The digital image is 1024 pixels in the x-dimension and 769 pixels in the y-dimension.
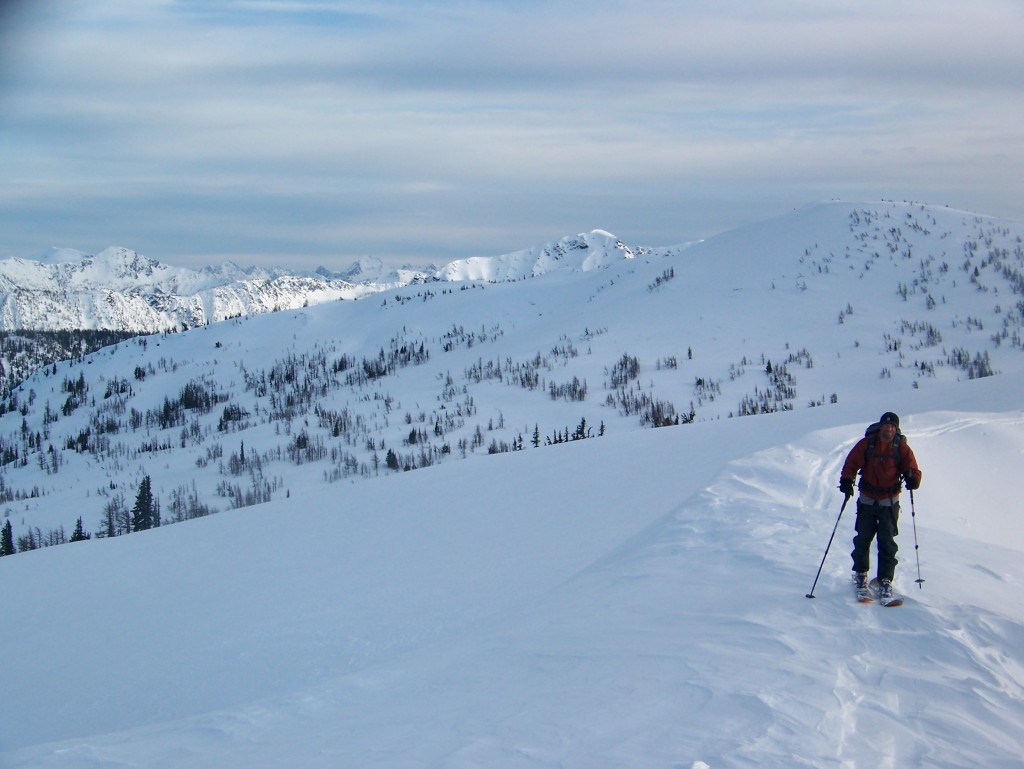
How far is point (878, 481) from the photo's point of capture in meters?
7.91

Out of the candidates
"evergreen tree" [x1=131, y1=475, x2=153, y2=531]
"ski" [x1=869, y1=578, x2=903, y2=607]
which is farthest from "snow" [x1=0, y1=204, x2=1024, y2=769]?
"evergreen tree" [x1=131, y1=475, x2=153, y2=531]

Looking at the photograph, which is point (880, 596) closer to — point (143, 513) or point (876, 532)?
point (876, 532)

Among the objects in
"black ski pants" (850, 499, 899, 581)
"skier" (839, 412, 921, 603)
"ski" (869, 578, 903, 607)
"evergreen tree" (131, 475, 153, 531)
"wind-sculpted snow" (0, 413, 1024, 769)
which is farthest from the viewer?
"evergreen tree" (131, 475, 153, 531)

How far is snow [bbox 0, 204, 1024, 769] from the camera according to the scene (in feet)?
18.3

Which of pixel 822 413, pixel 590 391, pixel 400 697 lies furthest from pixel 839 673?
pixel 590 391

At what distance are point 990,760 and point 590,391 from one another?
34232 millimetres

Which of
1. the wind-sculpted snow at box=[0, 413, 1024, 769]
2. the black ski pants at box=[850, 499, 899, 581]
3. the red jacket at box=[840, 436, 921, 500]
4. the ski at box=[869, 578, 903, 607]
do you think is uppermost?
the red jacket at box=[840, 436, 921, 500]

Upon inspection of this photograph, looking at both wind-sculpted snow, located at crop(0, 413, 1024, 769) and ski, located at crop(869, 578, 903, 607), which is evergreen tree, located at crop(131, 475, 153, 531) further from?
ski, located at crop(869, 578, 903, 607)

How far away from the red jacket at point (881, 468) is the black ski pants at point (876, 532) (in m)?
0.13

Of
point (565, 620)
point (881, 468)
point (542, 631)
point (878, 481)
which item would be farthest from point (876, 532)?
point (542, 631)

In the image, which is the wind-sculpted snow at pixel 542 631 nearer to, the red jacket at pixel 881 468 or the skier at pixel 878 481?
the skier at pixel 878 481

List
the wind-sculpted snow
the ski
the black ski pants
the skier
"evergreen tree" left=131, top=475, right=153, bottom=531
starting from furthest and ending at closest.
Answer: "evergreen tree" left=131, top=475, right=153, bottom=531, the skier, the black ski pants, the ski, the wind-sculpted snow

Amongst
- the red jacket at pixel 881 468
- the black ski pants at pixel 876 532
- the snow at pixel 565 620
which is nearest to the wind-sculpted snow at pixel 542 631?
the snow at pixel 565 620

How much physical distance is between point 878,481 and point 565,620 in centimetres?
356
